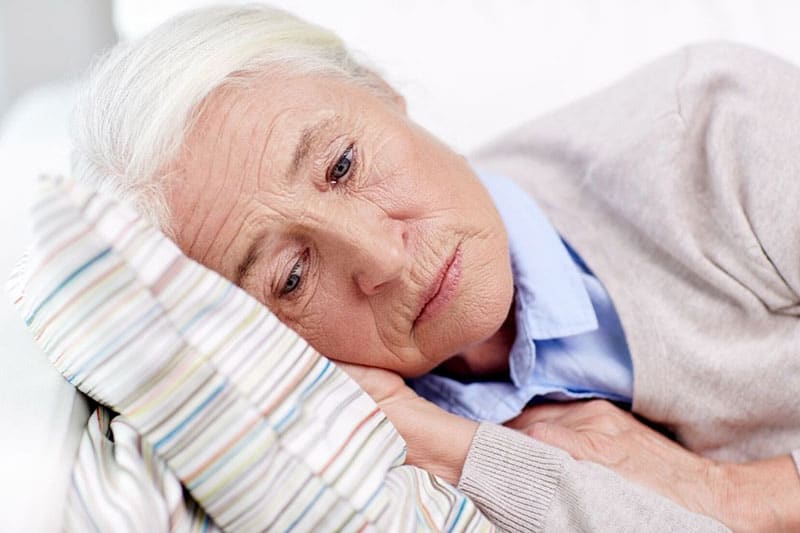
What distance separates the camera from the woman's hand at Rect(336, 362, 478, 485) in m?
0.94

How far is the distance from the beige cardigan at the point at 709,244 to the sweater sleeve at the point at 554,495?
0.04 m

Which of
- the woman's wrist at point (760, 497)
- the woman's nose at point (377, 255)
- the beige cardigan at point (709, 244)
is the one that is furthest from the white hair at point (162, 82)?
the woman's wrist at point (760, 497)

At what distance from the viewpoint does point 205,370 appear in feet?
2.24

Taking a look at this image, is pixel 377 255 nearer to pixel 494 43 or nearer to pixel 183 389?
pixel 183 389

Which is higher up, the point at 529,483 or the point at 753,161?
the point at 753,161

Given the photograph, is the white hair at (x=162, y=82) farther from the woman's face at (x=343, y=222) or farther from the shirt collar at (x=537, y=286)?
the shirt collar at (x=537, y=286)

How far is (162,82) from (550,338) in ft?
2.04

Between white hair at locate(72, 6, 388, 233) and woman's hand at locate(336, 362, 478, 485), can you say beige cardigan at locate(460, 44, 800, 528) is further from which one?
white hair at locate(72, 6, 388, 233)

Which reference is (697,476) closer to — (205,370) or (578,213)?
(578,213)

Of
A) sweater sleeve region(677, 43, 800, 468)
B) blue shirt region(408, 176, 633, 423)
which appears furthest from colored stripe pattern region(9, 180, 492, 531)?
sweater sleeve region(677, 43, 800, 468)

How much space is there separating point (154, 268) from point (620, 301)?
654 millimetres

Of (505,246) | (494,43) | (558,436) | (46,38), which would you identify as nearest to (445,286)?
(505,246)

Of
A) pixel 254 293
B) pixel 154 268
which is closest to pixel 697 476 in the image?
pixel 254 293

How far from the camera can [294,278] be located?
965mm
